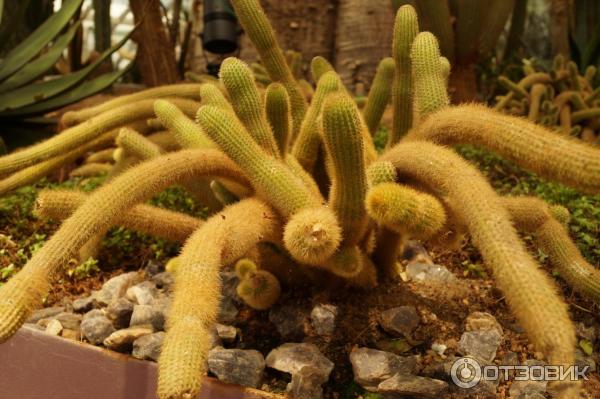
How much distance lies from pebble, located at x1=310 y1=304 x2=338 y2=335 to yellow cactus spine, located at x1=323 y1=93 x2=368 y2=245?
181 mm

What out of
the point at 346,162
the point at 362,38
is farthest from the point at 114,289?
the point at 362,38

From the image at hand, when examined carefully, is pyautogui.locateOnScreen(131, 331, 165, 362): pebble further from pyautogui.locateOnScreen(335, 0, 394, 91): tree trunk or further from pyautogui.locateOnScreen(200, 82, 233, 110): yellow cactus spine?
pyautogui.locateOnScreen(335, 0, 394, 91): tree trunk

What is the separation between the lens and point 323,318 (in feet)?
4.35

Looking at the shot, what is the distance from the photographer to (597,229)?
1.61 meters

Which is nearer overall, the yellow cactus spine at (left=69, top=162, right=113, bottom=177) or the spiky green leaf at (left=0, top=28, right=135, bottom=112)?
the yellow cactus spine at (left=69, top=162, right=113, bottom=177)

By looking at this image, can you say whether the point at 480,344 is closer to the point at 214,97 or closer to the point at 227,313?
the point at 227,313

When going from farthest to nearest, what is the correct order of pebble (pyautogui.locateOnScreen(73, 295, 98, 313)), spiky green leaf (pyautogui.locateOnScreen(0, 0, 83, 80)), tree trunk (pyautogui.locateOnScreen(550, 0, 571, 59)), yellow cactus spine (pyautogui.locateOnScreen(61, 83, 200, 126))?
1. tree trunk (pyautogui.locateOnScreen(550, 0, 571, 59))
2. spiky green leaf (pyautogui.locateOnScreen(0, 0, 83, 80))
3. yellow cactus spine (pyautogui.locateOnScreen(61, 83, 200, 126))
4. pebble (pyautogui.locateOnScreen(73, 295, 98, 313))

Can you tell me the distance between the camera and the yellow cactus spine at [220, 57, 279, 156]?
4.24 feet

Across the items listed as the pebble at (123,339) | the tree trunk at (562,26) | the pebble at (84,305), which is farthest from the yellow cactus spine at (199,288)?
the tree trunk at (562,26)

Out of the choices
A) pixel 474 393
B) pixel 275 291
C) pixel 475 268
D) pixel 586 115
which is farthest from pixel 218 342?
pixel 586 115

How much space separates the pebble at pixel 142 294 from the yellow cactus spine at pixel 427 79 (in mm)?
808

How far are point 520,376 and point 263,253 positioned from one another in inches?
24.1

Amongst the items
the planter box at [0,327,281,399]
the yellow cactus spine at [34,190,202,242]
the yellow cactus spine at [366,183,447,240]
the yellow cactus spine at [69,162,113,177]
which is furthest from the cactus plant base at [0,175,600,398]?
the yellow cactus spine at [69,162,113,177]

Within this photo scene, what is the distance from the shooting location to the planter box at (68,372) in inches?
50.0
